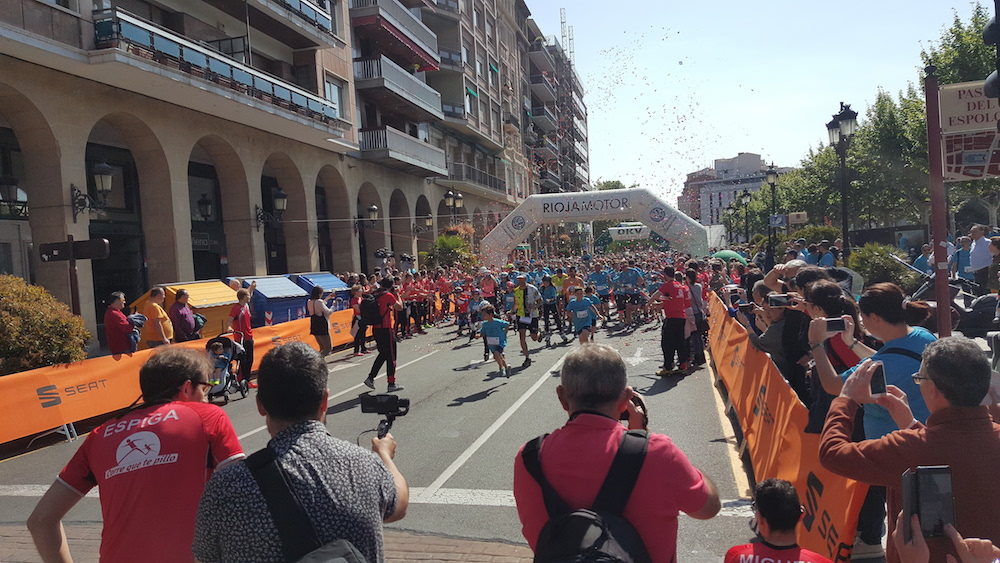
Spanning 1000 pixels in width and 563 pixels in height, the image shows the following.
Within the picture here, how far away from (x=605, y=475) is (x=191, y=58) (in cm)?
1809

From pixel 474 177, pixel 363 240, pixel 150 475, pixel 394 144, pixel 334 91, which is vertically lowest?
pixel 150 475

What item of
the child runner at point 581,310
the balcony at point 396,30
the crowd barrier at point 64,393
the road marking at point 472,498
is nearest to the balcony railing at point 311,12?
the balcony at point 396,30

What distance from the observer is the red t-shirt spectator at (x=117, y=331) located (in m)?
10.9

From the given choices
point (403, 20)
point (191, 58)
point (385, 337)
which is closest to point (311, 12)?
point (191, 58)

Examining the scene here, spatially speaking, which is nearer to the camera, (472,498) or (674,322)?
(472,498)

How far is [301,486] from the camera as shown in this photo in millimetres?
2094

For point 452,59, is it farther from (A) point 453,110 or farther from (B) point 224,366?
(B) point 224,366

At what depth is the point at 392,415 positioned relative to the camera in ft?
9.65

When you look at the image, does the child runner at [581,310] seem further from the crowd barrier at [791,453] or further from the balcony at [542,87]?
the balcony at [542,87]

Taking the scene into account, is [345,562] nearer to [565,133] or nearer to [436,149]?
[436,149]

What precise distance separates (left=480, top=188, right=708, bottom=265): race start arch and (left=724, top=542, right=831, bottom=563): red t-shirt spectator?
89.0 ft

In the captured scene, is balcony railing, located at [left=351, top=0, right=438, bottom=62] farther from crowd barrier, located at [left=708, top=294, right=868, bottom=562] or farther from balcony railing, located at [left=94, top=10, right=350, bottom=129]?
crowd barrier, located at [left=708, top=294, right=868, bottom=562]

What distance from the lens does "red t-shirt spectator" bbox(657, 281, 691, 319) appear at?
11.7m

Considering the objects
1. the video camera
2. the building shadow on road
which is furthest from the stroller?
the video camera
